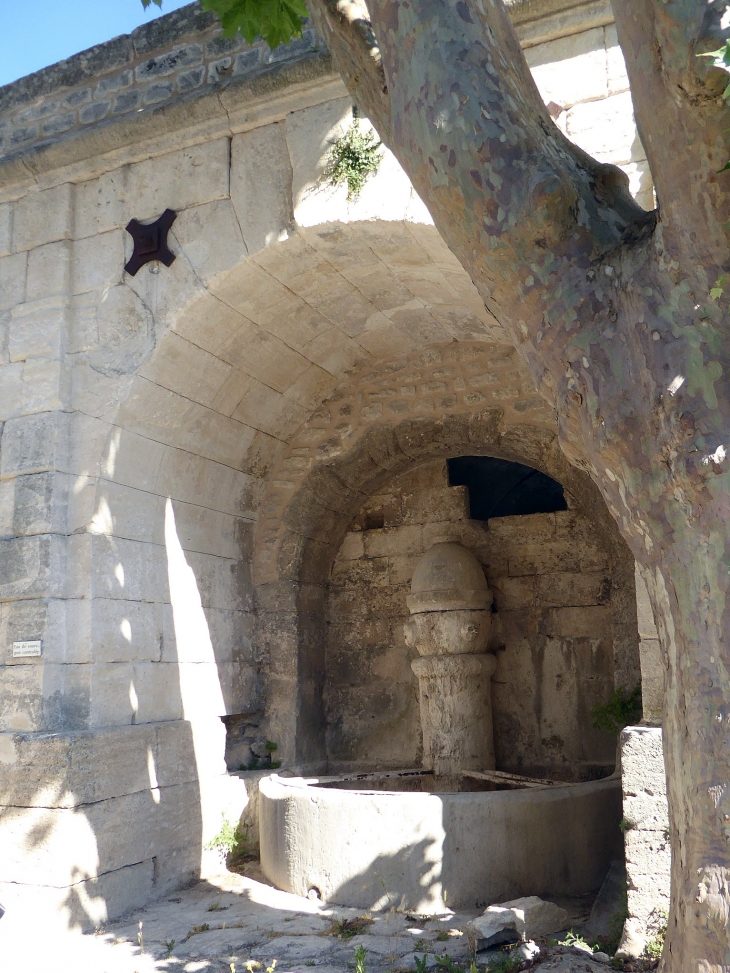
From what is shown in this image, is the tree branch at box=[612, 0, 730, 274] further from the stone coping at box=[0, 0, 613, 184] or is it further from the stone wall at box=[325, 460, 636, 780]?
the stone wall at box=[325, 460, 636, 780]

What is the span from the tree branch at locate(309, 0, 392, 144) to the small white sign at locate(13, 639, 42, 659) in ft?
9.68

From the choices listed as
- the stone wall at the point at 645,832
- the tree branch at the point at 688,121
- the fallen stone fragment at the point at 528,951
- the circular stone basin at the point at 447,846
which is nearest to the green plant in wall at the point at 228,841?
the circular stone basin at the point at 447,846

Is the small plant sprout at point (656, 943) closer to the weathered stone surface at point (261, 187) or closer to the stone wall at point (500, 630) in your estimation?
the stone wall at point (500, 630)

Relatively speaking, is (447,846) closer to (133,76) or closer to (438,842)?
(438,842)

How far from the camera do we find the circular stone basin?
12.9ft

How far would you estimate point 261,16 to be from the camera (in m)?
3.18

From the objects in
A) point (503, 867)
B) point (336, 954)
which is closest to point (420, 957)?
point (336, 954)

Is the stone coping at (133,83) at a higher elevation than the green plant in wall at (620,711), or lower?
higher

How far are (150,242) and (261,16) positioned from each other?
63.3 inches

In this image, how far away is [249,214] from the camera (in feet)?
14.1

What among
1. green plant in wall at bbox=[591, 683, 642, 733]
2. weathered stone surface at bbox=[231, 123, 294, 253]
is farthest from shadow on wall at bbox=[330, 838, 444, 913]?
weathered stone surface at bbox=[231, 123, 294, 253]

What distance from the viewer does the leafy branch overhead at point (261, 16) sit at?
3.10 m

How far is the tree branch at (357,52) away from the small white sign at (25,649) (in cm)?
295

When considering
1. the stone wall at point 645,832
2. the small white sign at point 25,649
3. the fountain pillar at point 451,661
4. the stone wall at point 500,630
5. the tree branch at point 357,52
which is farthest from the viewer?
the stone wall at point 500,630
